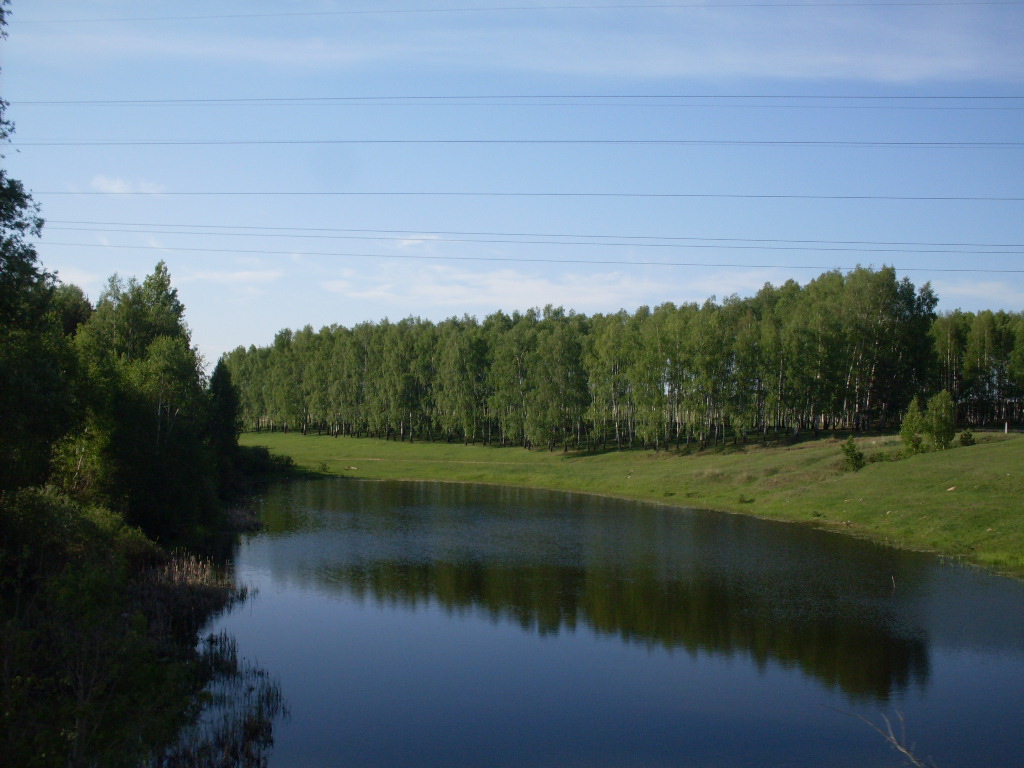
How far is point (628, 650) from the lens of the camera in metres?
23.8

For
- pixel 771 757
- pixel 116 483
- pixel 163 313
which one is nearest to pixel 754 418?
pixel 163 313

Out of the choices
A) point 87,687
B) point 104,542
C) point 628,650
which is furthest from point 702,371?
point 87,687

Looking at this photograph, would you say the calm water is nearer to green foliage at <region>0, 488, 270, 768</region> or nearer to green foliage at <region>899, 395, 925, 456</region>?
green foliage at <region>0, 488, 270, 768</region>

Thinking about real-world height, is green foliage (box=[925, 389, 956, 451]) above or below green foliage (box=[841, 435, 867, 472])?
above

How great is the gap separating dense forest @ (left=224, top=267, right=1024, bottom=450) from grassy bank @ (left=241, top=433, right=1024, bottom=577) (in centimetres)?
527

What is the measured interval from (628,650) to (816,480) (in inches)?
1322

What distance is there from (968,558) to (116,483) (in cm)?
3742

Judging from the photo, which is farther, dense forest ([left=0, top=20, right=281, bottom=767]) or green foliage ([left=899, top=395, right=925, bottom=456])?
green foliage ([left=899, top=395, right=925, bottom=456])

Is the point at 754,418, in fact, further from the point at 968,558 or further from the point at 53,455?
the point at 53,455

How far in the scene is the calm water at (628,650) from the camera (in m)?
17.3

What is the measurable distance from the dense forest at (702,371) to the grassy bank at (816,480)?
527 centimetres

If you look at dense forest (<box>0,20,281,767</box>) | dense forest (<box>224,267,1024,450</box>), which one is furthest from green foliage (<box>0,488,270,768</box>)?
dense forest (<box>224,267,1024,450</box>)

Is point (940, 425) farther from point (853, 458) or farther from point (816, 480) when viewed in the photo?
point (816, 480)

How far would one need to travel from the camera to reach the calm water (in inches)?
681
